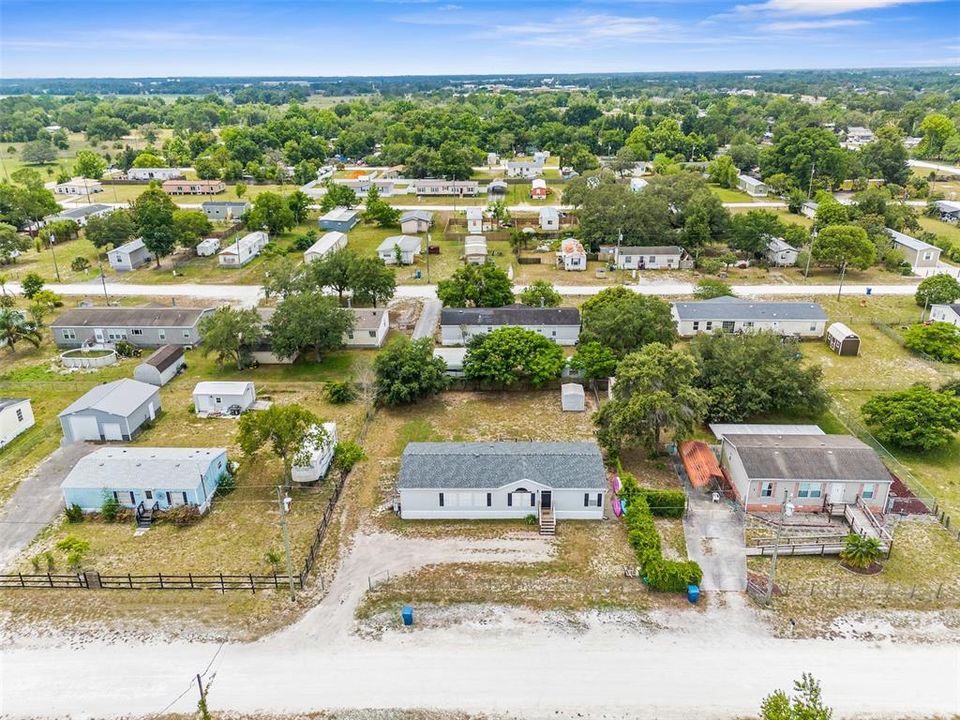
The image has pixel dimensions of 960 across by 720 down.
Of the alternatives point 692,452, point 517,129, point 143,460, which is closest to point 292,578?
point 143,460

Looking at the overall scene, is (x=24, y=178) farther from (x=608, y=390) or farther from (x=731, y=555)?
(x=731, y=555)

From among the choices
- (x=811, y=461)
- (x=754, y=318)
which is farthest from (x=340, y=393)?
(x=754, y=318)

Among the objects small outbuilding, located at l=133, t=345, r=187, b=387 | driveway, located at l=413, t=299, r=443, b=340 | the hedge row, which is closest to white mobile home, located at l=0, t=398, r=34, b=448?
small outbuilding, located at l=133, t=345, r=187, b=387

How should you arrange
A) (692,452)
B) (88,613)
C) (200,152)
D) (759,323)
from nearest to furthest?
(88,613), (692,452), (759,323), (200,152)

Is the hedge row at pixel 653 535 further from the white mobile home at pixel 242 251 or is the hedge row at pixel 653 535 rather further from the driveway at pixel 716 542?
the white mobile home at pixel 242 251

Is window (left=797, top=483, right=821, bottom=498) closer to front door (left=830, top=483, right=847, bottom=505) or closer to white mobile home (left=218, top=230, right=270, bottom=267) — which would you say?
front door (left=830, top=483, right=847, bottom=505)

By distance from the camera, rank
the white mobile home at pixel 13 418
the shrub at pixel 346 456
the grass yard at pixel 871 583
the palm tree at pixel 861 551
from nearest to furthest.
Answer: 1. the grass yard at pixel 871 583
2. the palm tree at pixel 861 551
3. the shrub at pixel 346 456
4. the white mobile home at pixel 13 418

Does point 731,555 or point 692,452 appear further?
point 692,452

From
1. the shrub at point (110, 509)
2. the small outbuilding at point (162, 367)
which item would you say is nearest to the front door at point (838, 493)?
the shrub at point (110, 509)
